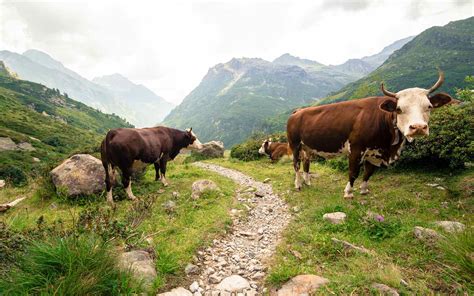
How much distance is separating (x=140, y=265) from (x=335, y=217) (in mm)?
4576

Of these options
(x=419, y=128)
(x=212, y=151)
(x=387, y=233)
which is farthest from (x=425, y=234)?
(x=212, y=151)

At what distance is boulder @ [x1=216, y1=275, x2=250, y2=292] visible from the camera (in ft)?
14.4

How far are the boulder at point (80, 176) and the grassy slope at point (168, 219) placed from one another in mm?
517

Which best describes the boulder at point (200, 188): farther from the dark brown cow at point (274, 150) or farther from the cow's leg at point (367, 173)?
the dark brown cow at point (274, 150)

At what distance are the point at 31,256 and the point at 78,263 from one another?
61cm

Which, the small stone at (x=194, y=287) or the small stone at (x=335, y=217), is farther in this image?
the small stone at (x=335, y=217)

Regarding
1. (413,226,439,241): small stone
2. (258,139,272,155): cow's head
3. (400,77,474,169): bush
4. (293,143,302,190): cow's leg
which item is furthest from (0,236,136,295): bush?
(258,139,272,155): cow's head

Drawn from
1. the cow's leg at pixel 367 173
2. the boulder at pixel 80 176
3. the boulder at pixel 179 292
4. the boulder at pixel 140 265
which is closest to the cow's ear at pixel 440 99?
the cow's leg at pixel 367 173

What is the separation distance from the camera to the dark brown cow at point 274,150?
20673 millimetres

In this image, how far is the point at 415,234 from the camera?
16.9 ft

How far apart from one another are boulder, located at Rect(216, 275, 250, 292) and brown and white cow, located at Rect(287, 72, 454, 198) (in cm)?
454

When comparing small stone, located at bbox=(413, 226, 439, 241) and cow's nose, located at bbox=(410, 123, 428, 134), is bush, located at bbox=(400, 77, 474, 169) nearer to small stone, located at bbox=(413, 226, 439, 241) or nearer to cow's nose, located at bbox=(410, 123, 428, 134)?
cow's nose, located at bbox=(410, 123, 428, 134)

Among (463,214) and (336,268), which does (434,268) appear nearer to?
(336,268)

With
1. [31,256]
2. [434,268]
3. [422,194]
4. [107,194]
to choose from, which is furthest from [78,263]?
[422,194]
